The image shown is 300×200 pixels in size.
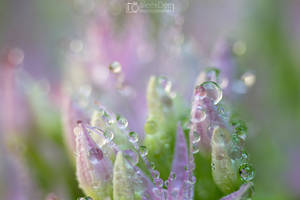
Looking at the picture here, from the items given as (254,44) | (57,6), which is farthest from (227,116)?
(57,6)

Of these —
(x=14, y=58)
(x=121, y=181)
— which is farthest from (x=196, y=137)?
(x=14, y=58)

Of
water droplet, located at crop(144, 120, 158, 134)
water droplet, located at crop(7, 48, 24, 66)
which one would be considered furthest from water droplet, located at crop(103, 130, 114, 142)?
water droplet, located at crop(7, 48, 24, 66)

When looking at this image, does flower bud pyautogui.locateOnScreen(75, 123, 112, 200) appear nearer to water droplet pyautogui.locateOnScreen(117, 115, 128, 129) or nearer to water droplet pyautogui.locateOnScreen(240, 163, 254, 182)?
water droplet pyautogui.locateOnScreen(117, 115, 128, 129)

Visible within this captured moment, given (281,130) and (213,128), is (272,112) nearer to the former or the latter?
(281,130)

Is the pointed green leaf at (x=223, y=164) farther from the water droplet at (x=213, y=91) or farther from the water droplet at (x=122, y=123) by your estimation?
the water droplet at (x=122, y=123)

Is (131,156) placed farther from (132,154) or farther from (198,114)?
(198,114)

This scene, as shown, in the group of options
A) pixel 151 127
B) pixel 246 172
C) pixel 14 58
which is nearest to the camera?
pixel 246 172

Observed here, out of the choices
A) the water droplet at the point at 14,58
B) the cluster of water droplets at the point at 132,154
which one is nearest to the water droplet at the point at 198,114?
the cluster of water droplets at the point at 132,154
